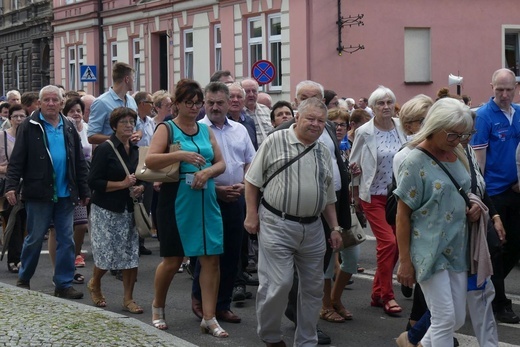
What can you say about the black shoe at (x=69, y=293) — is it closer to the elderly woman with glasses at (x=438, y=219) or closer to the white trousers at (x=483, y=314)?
the elderly woman with glasses at (x=438, y=219)

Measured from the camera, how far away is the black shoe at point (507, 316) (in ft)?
29.0

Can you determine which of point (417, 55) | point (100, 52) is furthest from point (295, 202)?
point (100, 52)

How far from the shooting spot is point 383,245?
9359 mm

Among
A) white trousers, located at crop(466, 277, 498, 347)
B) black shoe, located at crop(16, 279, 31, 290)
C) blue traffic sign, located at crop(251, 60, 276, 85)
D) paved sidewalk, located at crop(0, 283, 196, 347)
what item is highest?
blue traffic sign, located at crop(251, 60, 276, 85)

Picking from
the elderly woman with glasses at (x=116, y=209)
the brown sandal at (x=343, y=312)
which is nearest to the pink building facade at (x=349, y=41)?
the elderly woman with glasses at (x=116, y=209)

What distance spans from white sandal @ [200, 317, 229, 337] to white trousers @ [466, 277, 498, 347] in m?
2.36

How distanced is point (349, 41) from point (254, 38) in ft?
→ 10.9

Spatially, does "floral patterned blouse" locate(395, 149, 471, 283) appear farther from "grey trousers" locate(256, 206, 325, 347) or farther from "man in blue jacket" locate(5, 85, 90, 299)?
"man in blue jacket" locate(5, 85, 90, 299)

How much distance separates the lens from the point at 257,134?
11305 millimetres

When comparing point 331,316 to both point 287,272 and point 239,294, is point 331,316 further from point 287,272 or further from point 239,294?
point 287,272

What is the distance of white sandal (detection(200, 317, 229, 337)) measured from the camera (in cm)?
841

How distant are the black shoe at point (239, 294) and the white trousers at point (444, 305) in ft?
11.9

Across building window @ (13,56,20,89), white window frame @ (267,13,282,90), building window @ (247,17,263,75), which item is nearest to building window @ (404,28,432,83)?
white window frame @ (267,13,282,90)

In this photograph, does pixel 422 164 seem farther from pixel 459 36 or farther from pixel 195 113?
pixel 459 36
